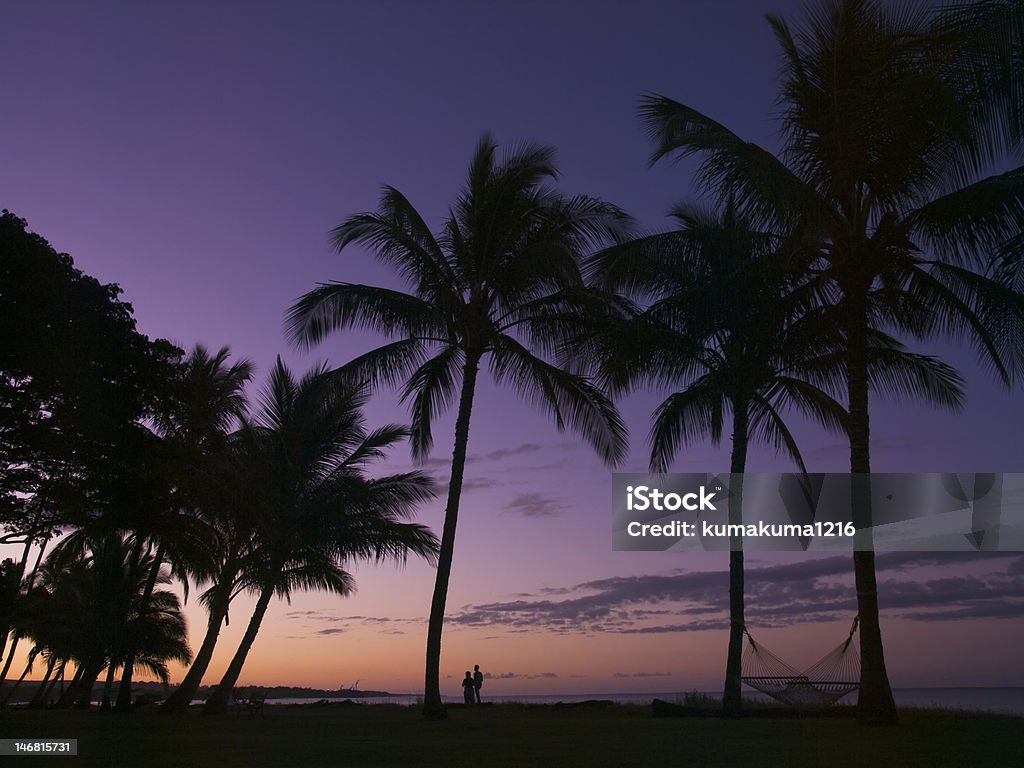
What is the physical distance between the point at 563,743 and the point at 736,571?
23.2 ft

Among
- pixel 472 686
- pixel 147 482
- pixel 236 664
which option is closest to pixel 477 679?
pixel 472 686

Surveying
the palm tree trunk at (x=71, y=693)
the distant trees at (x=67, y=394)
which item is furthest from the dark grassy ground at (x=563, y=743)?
the palm tree trunk at (x=71, y=693)

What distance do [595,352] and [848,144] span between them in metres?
6.62

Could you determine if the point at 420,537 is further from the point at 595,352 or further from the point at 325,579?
the point at 595,352

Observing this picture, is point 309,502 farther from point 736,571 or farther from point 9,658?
point 9,658

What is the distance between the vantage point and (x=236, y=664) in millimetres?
22125

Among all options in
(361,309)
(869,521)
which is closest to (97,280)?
(361,309)

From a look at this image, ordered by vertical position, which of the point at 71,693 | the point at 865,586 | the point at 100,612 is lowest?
the point at 71,693

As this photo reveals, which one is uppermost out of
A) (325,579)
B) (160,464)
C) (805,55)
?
(805,55)

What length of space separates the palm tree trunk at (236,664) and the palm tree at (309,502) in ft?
0.08

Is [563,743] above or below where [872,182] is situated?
below

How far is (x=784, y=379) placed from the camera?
1891cm

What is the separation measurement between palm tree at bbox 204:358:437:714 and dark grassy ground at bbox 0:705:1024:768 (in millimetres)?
5390

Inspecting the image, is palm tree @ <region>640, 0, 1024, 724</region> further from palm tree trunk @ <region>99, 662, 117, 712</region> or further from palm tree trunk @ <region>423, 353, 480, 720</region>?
palm tree trunk @ <region>99, 662, 117, 712</region>
